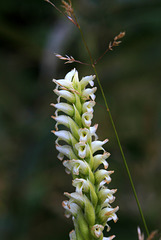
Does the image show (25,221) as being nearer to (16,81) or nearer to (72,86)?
(16,81)

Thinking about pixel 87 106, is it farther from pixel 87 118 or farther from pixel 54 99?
pixel 54 99

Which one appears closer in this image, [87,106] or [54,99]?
[87,106]

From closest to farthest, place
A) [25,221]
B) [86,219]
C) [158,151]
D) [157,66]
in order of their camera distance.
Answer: [86,219] < [25,221] < [157,66] < [158,151]

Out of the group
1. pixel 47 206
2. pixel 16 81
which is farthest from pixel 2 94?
pixel 47 206

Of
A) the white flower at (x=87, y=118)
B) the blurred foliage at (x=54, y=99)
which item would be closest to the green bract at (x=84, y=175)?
the white flower at (x=87, y=118)

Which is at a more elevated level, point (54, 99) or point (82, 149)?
point (54, 99)

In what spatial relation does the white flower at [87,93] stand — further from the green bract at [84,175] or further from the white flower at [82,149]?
the white flower at [82,149]

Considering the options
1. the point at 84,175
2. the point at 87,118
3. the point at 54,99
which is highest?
the point at 54,99

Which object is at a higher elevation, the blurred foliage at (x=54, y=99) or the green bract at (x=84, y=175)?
the blurred foliage at (x=54, y=99)

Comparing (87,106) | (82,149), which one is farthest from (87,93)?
(82,149)
